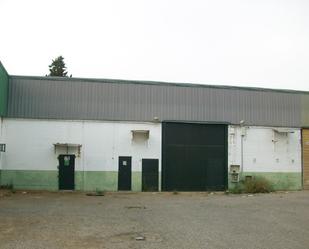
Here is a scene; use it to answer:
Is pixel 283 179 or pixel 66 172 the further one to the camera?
pixel 283 179

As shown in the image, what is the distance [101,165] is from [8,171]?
524 centimetres

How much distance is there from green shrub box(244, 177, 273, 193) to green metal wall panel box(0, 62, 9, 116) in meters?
14.8

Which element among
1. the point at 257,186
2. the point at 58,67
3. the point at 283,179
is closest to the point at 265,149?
the point at 283,179

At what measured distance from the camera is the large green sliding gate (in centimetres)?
2708

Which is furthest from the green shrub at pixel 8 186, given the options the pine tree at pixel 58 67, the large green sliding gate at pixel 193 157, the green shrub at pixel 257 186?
the pine tree at pixel 58 67

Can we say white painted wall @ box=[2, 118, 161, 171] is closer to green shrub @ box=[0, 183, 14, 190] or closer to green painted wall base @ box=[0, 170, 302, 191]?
green painted wall base @ box=[0, 170, 302, 191]

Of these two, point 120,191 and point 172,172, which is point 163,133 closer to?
point 172,172

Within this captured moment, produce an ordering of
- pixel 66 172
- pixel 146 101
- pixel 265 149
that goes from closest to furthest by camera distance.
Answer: pixel 66 172
pixel 146 101
pixel 265 149

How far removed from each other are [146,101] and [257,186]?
27.5 ft

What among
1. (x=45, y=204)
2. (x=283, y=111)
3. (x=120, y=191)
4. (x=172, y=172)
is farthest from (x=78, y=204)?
(x=283, y=111)

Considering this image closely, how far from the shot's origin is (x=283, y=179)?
28672mm

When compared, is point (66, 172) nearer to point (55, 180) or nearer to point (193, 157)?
point (55, 180)

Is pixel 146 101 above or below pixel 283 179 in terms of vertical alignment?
above

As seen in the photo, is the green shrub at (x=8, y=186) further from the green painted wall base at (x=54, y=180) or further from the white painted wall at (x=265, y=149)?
the white painted wall at (x=265, y=149)
